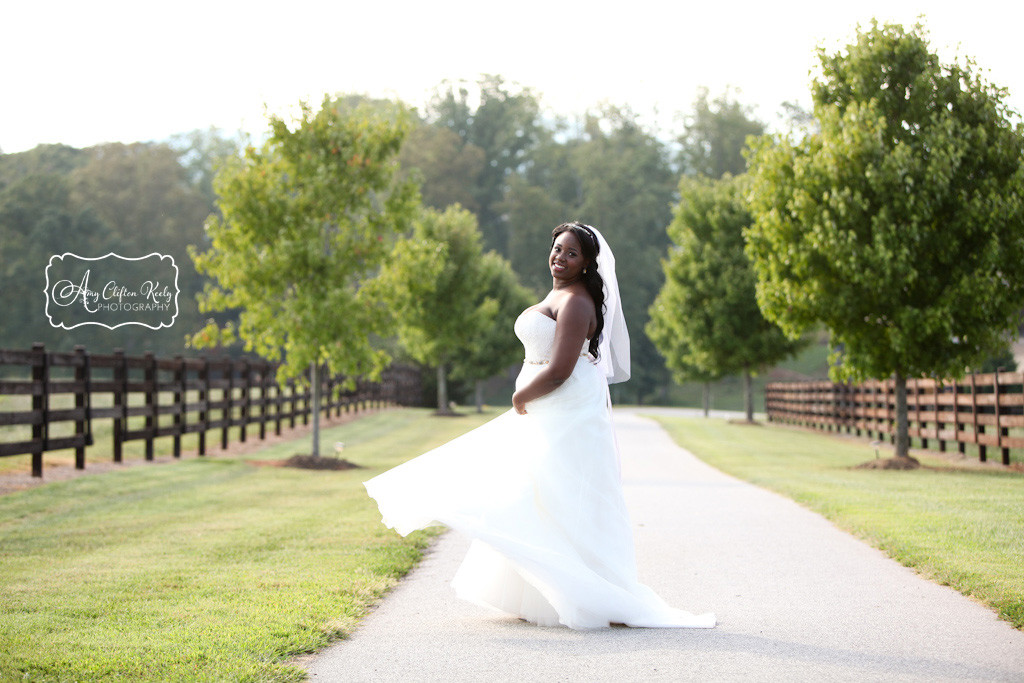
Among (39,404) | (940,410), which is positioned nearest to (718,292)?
(940,410)

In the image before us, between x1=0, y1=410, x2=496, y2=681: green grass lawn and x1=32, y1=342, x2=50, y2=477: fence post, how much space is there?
519mm

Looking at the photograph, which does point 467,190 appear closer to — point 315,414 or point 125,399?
point 315,414

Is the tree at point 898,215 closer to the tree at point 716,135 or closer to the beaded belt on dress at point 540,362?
the beaded belt on dress at point 540,362

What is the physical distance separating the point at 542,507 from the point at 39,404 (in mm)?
9333

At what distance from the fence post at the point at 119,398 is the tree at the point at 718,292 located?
2197 centimetres

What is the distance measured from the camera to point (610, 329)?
580 cm

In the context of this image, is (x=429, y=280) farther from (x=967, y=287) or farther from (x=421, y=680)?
(x=421, y=680)

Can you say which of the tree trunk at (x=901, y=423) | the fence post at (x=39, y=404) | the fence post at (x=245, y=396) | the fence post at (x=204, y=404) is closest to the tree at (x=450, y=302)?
the fence post at (x=245, y=396)

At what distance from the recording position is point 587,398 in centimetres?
540

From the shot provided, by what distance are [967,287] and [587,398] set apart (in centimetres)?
1111

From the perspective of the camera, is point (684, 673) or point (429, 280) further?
point (429, 280)

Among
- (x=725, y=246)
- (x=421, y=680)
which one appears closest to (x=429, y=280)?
(x=421, y=680)

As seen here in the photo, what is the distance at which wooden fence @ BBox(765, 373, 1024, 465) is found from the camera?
15216 mm

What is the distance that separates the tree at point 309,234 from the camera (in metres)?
16.5
